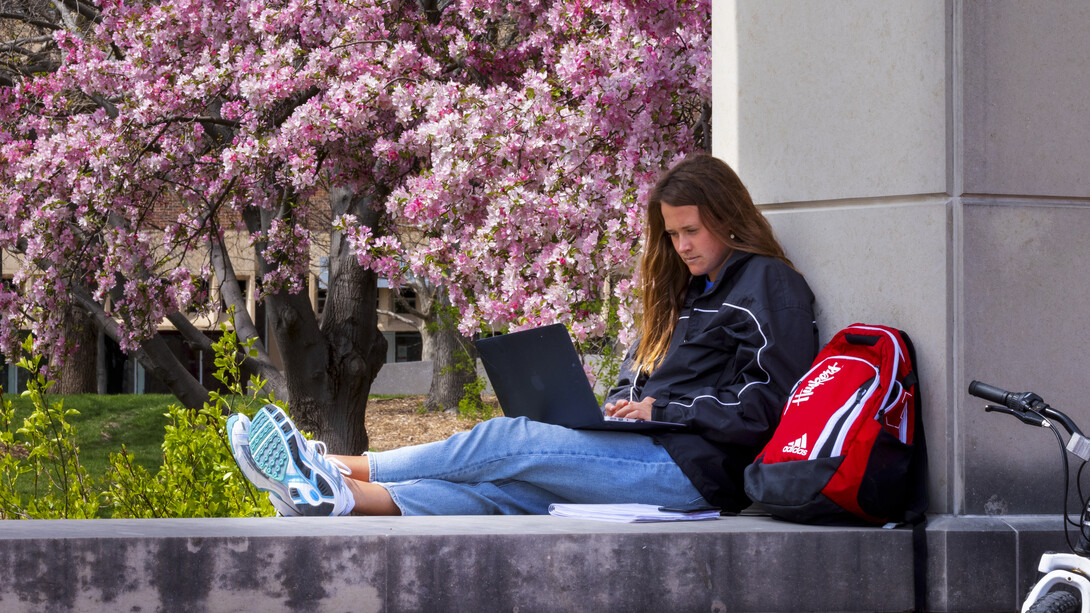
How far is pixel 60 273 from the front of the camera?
27.3 ft

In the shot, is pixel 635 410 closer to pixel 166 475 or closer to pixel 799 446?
pixel 799 446

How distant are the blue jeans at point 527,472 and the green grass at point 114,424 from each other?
8735 mm

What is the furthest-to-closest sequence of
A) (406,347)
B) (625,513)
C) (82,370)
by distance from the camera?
(406,347), (82,370), (625,513)

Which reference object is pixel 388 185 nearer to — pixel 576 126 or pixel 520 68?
pixel 520 68

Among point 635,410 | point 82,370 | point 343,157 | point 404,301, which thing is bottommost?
point 82,370

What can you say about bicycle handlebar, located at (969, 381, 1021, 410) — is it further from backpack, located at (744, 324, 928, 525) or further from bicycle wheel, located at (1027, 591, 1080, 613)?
backpack, located at (744, 324, 928, 525)

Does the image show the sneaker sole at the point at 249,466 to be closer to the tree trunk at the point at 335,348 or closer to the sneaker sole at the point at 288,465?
the sneaker sole at the point at 288,465

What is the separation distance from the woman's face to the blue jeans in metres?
0.64

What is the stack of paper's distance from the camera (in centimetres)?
306

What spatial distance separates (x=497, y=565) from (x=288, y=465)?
2.23ft

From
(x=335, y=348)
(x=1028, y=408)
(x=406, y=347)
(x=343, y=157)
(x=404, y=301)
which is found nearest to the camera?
(x=1028, y=408)

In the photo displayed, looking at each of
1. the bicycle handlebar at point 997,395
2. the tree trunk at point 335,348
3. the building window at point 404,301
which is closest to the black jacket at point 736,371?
the bicycle handlebar at point 997,395

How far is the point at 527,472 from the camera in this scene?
3359 mm

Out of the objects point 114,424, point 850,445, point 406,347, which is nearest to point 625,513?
point 850,445
